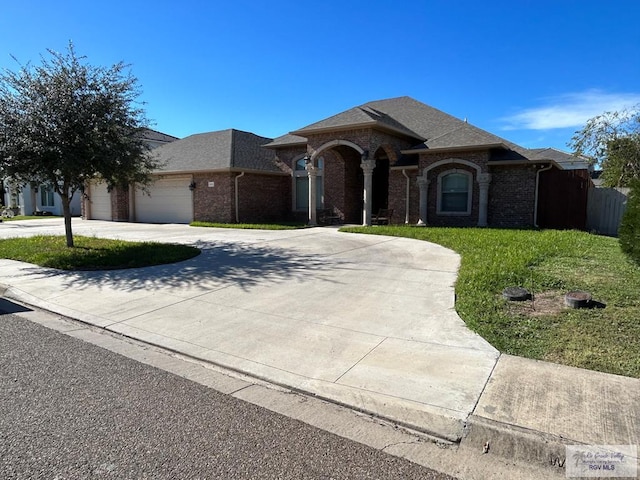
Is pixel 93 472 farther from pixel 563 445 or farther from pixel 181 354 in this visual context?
pixel 563 445

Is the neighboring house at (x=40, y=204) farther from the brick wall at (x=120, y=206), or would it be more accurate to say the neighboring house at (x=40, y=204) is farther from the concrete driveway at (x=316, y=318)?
the concrete driveway at (x=316, y=318)

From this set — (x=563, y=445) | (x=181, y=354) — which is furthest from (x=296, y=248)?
(x=563, y=445)

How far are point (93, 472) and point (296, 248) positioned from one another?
368 inches

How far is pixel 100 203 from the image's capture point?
1079 inches

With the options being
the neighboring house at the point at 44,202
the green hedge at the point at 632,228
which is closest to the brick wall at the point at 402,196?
the green hedge at the point at 632,228

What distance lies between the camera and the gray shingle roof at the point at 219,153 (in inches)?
854

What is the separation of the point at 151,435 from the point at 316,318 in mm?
2997

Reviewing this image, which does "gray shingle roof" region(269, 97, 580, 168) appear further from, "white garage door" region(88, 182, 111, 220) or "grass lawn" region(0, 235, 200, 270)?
"white garage door" region(88, 182, 111, 220)

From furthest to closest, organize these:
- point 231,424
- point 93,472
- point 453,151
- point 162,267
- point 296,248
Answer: point 453,151, point 296,248, point 162,267, point 231,424, point 93,472

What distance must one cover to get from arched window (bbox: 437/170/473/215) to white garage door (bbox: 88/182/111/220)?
65.4ft

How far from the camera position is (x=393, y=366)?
4215 millimetres

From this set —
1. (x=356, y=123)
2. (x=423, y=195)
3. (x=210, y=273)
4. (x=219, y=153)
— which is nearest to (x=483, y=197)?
(x=423, y=195)

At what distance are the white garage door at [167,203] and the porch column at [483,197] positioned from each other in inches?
573

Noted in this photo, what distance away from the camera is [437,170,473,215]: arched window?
18.0m
